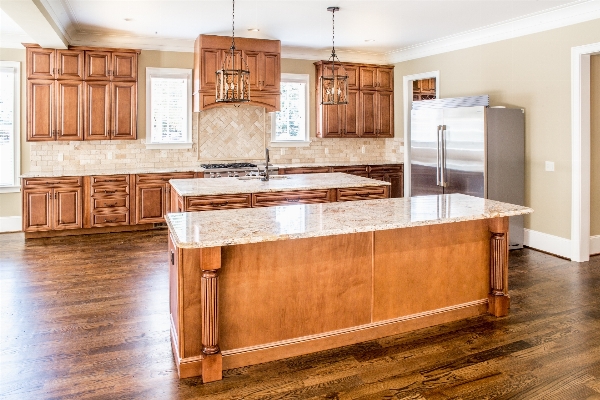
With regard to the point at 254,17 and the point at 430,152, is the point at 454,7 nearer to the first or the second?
the point at 430,152

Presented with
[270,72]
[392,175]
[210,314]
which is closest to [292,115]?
[270,72]

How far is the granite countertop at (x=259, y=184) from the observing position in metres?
4.58

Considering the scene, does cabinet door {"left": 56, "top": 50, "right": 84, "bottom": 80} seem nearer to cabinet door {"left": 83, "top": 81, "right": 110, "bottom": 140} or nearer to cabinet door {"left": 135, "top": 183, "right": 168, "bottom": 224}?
cabinet door {"left": 83, "top": 81, "right": 110, "bottom": 140}

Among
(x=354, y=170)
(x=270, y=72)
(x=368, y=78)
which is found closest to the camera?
(x=270, y=72)

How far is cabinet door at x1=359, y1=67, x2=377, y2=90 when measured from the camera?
26.8 feet

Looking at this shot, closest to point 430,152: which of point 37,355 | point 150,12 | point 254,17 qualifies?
point 254,17

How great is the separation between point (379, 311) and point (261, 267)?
93 centimetres

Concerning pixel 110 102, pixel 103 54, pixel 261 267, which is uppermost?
pixel 103 54

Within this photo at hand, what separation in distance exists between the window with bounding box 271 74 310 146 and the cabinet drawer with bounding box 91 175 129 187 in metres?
2.46

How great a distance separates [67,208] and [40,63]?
2.01 metres

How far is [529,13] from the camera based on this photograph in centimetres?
561

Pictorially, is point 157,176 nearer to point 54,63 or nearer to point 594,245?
point 54,63

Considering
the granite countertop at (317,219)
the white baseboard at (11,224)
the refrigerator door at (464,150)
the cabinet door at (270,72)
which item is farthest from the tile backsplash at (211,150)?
the granite countertop at (317,219)

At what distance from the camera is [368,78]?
8.23m
